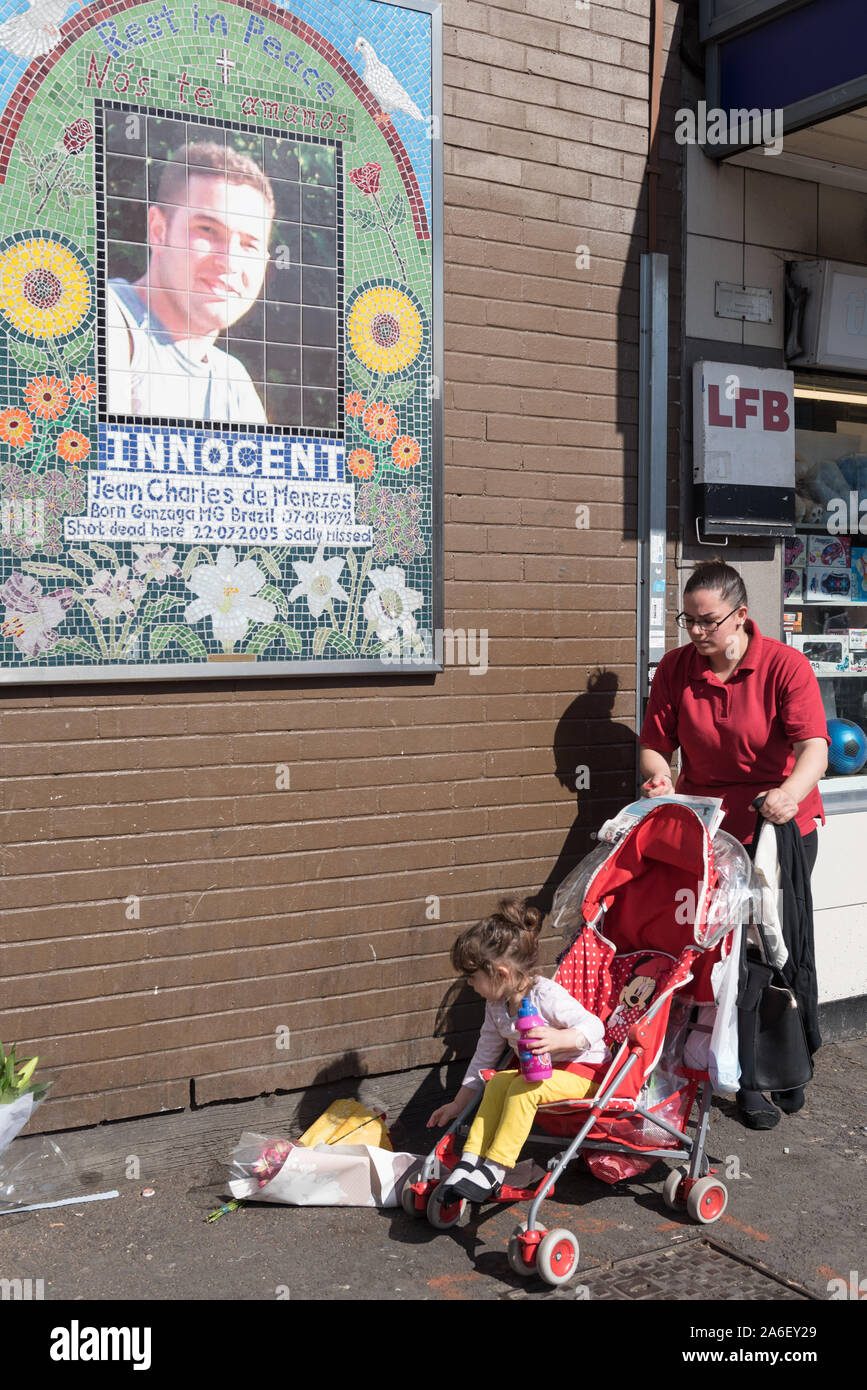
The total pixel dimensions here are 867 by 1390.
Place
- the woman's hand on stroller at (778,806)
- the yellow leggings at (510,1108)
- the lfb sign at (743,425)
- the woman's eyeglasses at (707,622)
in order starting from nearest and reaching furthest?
1. the yellow leggings at (510,1108)
2. the woman's hand on stroller at (778,806)
3. the woman's eyeglasses at (707,622)
4. the lfb sign at (743,425)

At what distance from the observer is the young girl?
373cm

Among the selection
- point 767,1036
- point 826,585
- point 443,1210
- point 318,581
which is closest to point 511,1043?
point 443,1210

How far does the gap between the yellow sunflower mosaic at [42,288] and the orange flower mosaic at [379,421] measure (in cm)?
110

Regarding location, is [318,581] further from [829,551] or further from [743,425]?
[829,551]

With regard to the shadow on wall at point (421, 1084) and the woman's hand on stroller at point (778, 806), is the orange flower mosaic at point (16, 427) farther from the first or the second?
the woman's hand on stroller at point (778, 806)

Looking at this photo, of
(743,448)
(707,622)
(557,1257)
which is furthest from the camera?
(743,448)

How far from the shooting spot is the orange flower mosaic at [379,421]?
4793mm

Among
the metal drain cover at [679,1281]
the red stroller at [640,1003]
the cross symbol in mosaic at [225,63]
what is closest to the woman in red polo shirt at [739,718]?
the red stroller at [640,1003]

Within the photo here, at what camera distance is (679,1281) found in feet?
12.1

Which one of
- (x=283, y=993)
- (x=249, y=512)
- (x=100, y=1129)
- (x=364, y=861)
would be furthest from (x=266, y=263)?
(x=100, y=1129)

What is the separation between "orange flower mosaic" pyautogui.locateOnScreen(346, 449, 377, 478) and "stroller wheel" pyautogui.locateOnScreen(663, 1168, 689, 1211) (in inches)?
108

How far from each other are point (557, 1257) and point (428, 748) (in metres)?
2.05

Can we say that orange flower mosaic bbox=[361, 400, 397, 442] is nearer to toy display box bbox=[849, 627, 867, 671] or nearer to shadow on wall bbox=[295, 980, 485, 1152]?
shadow on wall bbox=[295, 980, 485, 1152]

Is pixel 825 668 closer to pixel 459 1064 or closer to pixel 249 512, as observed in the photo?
pixel 459 1064
